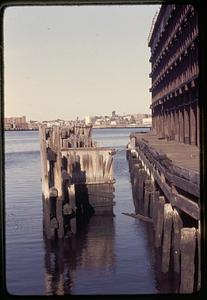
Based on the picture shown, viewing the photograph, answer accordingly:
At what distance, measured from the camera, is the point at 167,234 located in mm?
12016

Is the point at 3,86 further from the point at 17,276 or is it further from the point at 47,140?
the point at 47,140

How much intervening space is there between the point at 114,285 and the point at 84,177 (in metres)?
8.69

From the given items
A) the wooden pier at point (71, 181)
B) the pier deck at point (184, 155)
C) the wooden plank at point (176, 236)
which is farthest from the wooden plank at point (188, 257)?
the wooden pier at point (71, 181)

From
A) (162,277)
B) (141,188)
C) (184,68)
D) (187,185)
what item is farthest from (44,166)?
(141,188)

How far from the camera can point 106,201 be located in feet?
74.7

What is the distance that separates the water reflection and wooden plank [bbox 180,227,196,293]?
199 inches

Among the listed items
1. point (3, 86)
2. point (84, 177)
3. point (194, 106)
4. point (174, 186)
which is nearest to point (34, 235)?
point (84, 177)

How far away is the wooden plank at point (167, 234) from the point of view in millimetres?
11930

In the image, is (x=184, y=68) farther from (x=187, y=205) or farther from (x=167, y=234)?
(x=187, y=205)

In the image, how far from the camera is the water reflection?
14.0 metres

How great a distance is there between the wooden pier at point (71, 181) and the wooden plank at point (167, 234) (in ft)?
19.5

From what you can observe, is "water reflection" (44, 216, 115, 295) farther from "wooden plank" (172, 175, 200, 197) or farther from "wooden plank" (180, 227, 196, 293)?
"wooden plank" (180, 227, 196, 293)

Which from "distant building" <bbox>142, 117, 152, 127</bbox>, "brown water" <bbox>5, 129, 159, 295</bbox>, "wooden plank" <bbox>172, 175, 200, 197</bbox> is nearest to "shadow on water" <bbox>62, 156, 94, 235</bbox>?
"brown water" <bbox>5, 129, 159, 295</bbox>

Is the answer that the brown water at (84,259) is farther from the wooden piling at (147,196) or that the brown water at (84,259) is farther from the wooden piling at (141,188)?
the wooden piling at (141,188)
